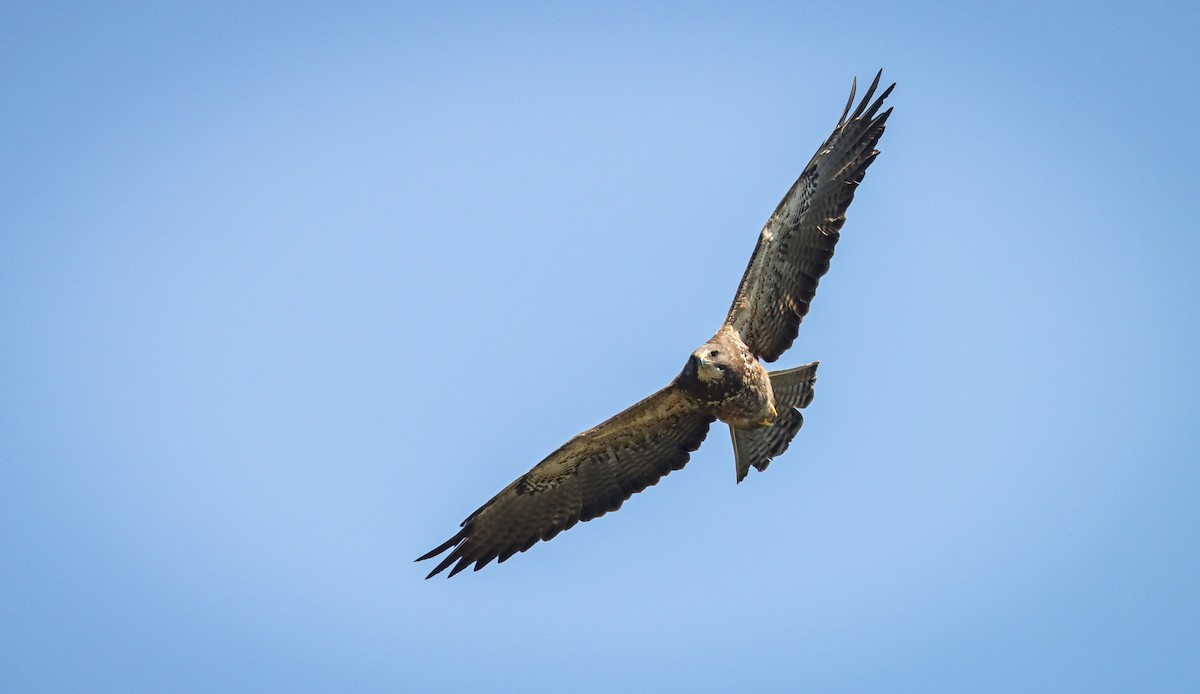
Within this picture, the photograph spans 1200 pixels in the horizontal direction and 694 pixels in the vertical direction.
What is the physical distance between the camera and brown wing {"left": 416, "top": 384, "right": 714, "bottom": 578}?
13.1 metres

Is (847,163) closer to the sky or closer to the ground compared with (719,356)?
closer to the sky

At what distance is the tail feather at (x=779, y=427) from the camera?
13.0 meters

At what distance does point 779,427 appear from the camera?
43.3 ft

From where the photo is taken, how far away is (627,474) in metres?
13.4

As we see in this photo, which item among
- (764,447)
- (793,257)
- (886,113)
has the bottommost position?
(764,447)

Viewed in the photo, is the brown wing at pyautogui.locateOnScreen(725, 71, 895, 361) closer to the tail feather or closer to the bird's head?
the tail feather

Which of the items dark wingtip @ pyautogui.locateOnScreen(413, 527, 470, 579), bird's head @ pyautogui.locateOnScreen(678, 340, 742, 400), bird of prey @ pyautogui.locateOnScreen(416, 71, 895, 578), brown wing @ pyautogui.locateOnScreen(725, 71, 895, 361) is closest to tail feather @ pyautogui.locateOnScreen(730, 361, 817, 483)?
bird of prey @ pyautogui.locateOnScreen(416, 71, 895, 578)

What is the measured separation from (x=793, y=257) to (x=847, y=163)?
1053 millimetres

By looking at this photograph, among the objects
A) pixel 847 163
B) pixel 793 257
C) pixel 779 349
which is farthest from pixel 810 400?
pixel 847 163

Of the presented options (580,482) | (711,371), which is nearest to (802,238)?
(711,371)

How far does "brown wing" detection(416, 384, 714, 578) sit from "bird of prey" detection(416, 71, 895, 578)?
0.03 ft

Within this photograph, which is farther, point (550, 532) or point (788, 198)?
point (550, 532)

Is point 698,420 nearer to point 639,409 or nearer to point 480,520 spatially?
point 639,409

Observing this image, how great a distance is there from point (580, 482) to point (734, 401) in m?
1.90
